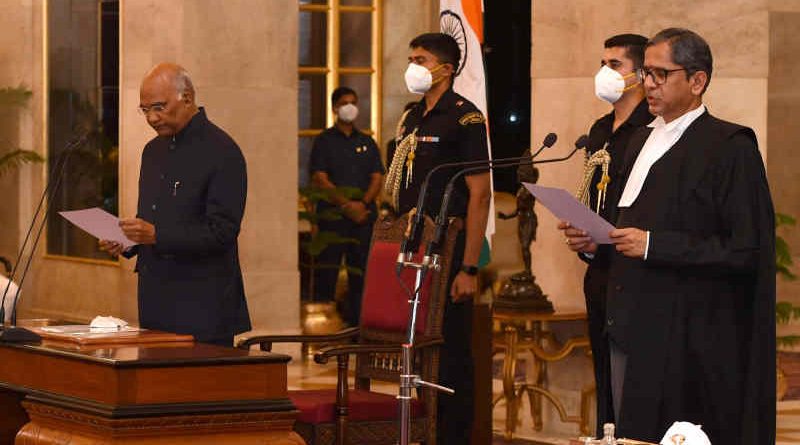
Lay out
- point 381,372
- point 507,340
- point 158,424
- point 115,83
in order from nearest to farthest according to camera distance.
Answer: point 158,424 → point 381,372 → point 507,340 → point 115,83

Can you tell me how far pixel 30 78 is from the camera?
1312 centimetres

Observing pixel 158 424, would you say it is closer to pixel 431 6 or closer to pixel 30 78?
pixel 30 78

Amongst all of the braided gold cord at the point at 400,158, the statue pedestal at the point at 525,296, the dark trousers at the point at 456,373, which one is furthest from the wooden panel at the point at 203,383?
the statue pedestal at the point at 525,296

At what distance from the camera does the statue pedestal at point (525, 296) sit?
7.79m

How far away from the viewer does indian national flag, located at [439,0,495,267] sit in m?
8.34

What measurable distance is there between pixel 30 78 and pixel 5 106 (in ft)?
0.95

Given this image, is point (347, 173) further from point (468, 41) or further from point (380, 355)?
point (380, 355)

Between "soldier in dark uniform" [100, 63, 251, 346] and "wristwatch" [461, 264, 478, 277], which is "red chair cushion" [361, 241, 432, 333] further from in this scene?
"soldier in dark uniform" [100, 63, 251, 346]

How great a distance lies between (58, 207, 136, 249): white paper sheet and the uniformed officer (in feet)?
20.4

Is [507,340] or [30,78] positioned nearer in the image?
[507,340]

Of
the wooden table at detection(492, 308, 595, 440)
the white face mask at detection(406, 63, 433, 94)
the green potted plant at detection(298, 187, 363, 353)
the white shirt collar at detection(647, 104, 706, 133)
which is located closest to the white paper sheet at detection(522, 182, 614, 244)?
the white shirt collar at detection(647, 104, 706, 133)

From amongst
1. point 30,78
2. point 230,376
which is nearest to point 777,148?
point 30,78

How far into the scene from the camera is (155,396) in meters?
4.73

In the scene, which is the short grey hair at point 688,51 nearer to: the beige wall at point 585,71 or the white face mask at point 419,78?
the white face mask at point 419,78
